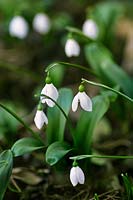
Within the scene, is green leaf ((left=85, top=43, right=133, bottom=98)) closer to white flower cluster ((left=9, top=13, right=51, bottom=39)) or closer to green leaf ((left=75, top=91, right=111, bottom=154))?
green leaf ((left=75, top=91, right=111, bottom=154))

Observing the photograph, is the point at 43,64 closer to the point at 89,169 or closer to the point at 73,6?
the point at 73,6


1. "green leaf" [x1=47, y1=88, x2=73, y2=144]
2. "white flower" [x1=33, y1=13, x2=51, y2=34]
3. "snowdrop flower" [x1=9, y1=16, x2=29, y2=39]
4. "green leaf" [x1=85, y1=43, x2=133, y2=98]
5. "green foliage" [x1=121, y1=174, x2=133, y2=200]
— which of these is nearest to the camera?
"green foliage" [x1=121, y1=174, x2=133, y2=200]

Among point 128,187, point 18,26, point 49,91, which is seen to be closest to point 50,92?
point 49,91

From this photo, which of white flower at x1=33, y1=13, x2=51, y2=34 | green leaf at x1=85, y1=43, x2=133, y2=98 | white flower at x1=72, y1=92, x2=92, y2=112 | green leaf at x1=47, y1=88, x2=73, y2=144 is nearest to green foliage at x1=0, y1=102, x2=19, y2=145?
green leaf at x1=47, y1=88, x2=73, y2=144

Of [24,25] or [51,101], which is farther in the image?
[24,25]

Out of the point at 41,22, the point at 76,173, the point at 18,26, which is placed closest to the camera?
the point at 76,173

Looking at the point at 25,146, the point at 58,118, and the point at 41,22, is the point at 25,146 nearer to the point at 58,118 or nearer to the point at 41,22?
the point at 58,118

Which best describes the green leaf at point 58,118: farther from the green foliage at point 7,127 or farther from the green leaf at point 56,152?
the green foliage at point 7,127
